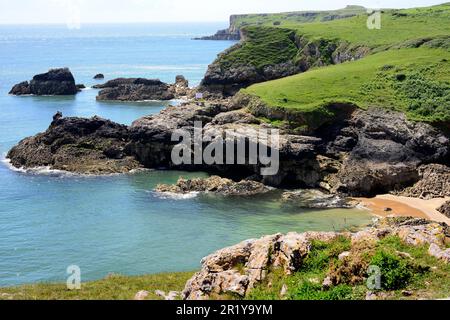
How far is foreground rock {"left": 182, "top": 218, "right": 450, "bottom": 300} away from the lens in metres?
23.0

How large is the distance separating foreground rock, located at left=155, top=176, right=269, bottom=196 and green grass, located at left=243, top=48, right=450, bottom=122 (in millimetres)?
13654

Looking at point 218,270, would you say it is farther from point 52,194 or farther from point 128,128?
point 128,128

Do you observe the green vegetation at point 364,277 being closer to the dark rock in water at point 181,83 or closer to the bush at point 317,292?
the bush at point 317,292

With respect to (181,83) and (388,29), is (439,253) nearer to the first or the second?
(388,29)

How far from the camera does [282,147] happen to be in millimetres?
64500

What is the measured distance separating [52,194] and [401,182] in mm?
37274

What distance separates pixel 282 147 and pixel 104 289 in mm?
38018

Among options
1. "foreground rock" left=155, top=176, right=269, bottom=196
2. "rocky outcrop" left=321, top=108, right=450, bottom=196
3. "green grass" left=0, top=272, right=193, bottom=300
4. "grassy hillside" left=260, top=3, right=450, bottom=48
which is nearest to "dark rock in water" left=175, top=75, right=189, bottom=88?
"grassy hillside" left=260, top=3, right=450, bottom=48

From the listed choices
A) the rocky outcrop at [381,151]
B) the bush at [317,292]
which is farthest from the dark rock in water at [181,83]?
the bush at [317,292]

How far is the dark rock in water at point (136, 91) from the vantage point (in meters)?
128

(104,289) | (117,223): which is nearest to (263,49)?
(117,223)

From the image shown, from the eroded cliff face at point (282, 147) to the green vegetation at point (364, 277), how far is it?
124 ft

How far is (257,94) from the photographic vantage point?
261ft
